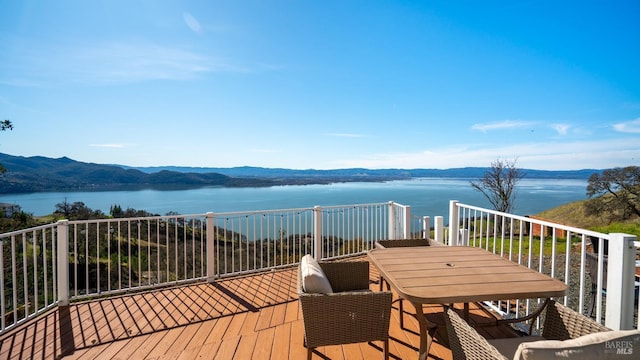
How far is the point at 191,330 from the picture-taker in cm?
288

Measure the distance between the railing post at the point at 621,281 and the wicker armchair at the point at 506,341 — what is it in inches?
16.6

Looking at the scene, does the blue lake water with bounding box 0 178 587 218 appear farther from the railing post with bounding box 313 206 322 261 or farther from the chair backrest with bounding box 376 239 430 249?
the chair backrest with bounding box 376 239 430 249

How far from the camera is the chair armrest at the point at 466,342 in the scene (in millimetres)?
1335

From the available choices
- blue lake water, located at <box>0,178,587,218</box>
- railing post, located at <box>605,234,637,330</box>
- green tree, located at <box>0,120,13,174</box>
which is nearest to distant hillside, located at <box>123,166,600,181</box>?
blue lake water, located at <box>0,178,587,218</box>

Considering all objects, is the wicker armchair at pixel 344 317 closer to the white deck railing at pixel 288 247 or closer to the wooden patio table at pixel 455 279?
the wooden patio table at pixel 455 279

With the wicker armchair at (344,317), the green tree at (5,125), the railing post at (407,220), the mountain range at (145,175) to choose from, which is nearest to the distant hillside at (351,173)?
the mountain range at (145,175)

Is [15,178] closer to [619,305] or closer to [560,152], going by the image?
[619,305]

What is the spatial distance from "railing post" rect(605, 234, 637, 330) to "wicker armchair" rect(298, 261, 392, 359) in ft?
4.61

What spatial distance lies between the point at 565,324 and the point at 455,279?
62 cm

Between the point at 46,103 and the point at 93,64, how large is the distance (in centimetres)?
283

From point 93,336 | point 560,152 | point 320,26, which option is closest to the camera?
point 93,336

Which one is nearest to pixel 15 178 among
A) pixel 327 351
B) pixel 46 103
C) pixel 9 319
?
pixel 46 103

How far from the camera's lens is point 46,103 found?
25.0 ft

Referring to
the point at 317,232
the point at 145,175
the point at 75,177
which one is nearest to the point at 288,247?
the point at 317,232
